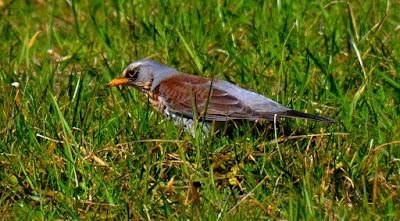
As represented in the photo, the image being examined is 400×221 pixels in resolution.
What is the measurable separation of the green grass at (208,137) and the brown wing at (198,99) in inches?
6.0

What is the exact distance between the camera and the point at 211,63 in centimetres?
664

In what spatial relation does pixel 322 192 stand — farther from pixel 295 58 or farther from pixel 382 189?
pixel 295 58

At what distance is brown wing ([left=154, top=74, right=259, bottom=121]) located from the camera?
222 inches

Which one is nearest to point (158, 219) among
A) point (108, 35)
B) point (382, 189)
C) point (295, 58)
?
point (382, 189)

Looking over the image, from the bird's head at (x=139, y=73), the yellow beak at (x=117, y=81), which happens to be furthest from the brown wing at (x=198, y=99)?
the yellow beak at (x=117, y=81)

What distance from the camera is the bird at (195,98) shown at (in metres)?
5.50

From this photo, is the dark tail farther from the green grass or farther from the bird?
the green grass

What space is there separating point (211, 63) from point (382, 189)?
2.71 meters

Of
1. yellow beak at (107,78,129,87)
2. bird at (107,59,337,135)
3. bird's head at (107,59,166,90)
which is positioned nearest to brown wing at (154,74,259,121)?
bird at (107,59,337,135)

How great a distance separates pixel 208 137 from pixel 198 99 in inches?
37.2

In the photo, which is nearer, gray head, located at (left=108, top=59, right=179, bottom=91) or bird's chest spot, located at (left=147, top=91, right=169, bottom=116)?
bird's chest spot, located at (left=147, top=91, right=169, bottom=116)

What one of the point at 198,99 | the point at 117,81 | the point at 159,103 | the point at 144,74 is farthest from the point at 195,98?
the point at 117,81

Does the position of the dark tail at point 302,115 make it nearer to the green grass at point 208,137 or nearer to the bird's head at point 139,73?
the green grass at point 208,137

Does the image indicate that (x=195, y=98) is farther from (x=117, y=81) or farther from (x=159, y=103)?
(x=117, y=81)
